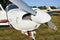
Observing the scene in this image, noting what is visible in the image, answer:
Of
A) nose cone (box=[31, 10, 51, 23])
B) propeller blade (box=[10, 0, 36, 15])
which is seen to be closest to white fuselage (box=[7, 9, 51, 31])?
nose cone (box=[31, 10, 51, 23])

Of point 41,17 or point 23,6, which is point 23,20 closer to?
point 23,6

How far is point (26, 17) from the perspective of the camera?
8.02 m

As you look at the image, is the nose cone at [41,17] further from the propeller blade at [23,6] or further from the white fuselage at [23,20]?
the propeller blade at [23,6]

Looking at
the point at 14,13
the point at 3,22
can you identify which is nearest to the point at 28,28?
the point at 14,13

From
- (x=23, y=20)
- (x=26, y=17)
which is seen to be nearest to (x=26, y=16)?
(x=26, y=17)

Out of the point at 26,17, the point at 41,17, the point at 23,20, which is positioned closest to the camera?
the point at 41,17

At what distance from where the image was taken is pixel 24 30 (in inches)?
321

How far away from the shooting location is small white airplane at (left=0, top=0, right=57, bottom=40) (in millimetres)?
7520

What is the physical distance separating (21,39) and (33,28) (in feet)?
9.69

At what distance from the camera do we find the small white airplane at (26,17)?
7.52 metres

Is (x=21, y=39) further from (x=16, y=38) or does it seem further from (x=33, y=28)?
(x=33, y=28)

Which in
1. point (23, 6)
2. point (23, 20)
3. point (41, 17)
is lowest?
point (23, 20)

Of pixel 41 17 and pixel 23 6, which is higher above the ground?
pixel 23 6

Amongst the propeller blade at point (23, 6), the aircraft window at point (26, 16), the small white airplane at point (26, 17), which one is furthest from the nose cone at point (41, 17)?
the aircraft window at point (26, 16)
